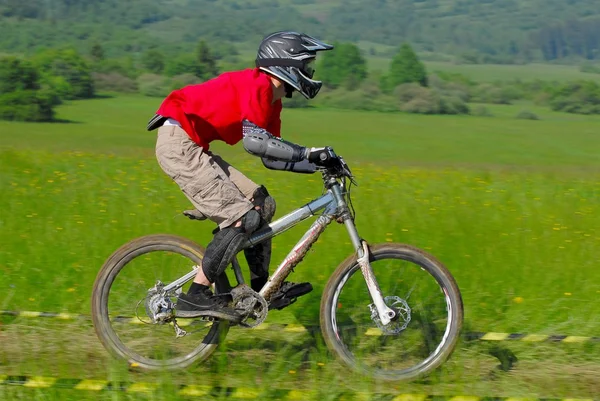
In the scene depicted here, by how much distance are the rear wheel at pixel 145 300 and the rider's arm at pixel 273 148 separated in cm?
84

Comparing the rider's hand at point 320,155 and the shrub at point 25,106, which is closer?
the rider's hand at point 320,155

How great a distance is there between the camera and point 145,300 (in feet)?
17.7

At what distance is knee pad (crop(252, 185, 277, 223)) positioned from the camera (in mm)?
5227

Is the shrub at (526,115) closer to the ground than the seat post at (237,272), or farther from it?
closer to the ground

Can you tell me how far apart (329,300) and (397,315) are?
1.33 feet

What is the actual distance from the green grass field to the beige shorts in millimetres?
912

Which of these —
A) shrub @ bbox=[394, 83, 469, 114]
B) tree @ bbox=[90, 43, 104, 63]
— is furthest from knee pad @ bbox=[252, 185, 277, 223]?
tree @ bbox=[90, 43, 104, 63]

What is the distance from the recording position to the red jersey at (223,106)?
15.8 ft

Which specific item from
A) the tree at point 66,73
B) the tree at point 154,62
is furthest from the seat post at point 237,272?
the tree at point 154,62

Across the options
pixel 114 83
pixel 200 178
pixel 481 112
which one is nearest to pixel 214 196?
pixel 200 178

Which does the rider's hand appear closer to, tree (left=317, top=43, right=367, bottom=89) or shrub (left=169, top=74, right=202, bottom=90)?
shrub (left=169, top=74, right=202, bottom=90)

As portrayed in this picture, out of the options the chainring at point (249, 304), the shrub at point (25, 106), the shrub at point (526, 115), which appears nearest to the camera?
the chainring at point (249, 304)

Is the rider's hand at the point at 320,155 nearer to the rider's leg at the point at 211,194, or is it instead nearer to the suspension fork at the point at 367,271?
the suspension fork at the point at 367,271

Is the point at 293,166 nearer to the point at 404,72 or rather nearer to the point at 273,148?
the point at 273,148
